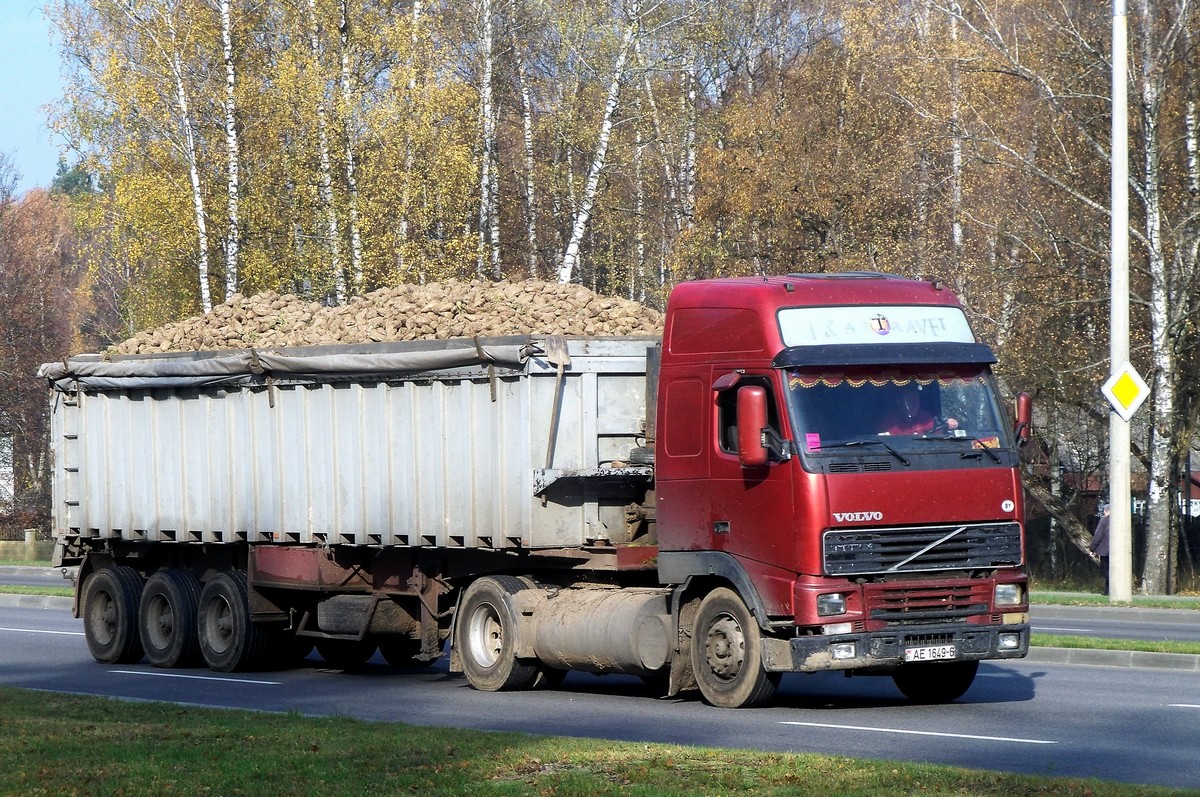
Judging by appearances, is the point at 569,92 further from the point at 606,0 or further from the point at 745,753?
the point at 745,753

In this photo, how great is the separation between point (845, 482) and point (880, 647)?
1.22 metres

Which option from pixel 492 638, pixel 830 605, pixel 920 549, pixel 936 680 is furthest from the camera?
pixel 492 638

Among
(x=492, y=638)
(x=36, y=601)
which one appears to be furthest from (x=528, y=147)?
(x=492, y=638)

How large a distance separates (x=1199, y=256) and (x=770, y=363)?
1858cm

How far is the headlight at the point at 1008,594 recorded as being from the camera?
12.9 meters

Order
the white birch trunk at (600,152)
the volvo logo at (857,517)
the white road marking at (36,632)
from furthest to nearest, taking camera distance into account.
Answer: the white birch trunk at (600,152), the white road marking at (36,632), the volvo logo at (857,517)

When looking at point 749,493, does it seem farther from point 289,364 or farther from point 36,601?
point 36,601

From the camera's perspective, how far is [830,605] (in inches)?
485

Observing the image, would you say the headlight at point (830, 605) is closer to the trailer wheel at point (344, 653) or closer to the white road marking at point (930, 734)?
the white road marking at point (930, 734)

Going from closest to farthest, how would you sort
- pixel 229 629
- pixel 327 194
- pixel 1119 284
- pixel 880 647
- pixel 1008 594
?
pixel 880 647 < pixel 1008 594 < pixel 229 629 < pixel 1119 284 < pixel 327 194

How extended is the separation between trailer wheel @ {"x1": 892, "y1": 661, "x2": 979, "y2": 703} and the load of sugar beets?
371 centimetres

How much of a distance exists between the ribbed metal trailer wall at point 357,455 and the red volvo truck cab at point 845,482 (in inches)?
46.5

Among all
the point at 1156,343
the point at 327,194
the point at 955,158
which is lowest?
the point at 1156,343

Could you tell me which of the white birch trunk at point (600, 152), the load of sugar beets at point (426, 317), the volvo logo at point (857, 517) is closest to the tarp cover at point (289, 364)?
the load of sugar beets at point (426, 317)
